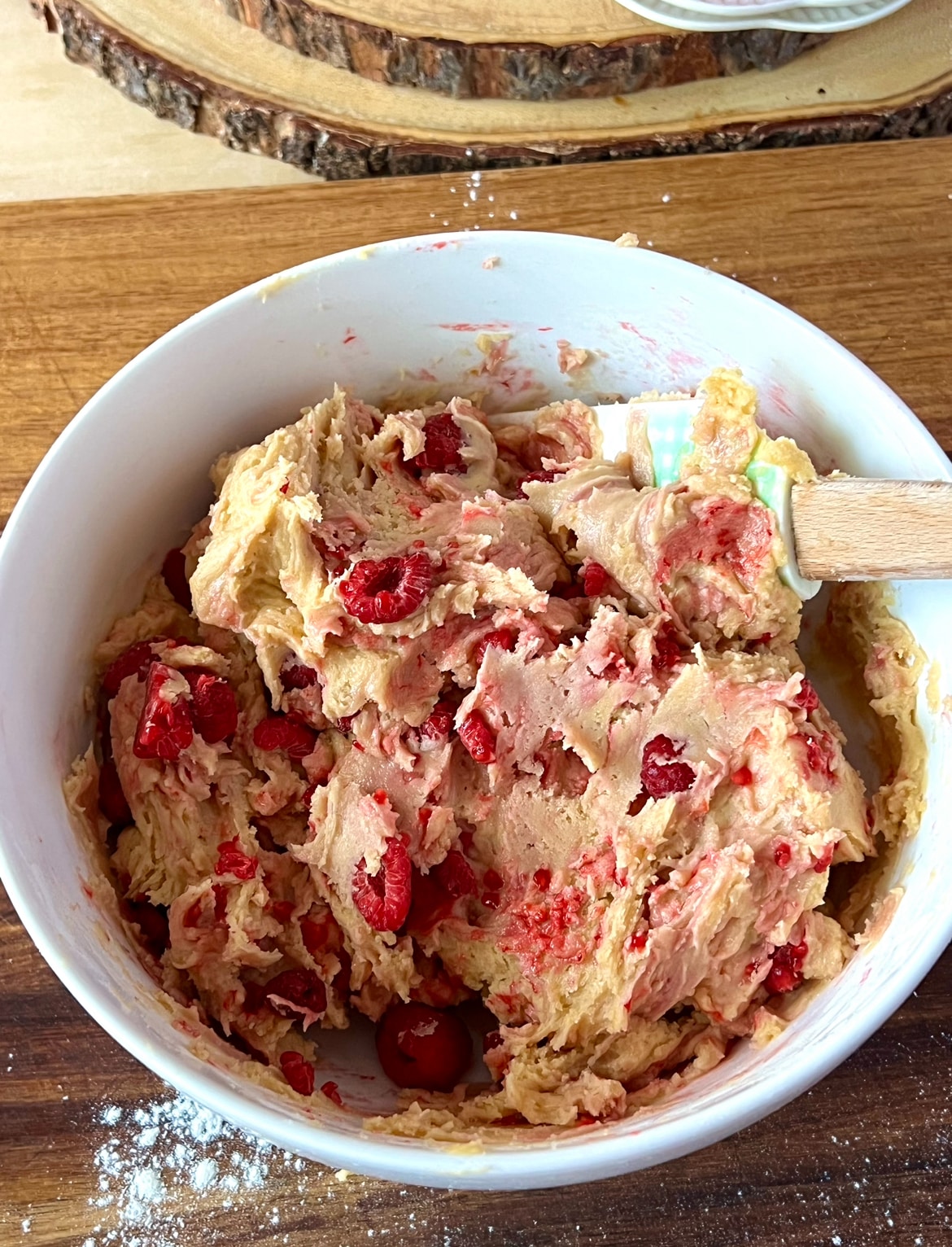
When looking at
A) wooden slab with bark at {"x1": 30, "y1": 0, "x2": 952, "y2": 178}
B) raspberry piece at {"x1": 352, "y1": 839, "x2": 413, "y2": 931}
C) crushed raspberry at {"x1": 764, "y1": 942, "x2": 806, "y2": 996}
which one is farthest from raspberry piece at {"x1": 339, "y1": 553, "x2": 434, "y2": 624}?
wooden slab with bark at {"x1": 30, "y1": 0, "x2": 952, "y2": 178}

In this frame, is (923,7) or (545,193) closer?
(545,193)

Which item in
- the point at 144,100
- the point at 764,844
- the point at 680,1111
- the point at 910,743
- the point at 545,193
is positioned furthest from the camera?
the point at 144,100

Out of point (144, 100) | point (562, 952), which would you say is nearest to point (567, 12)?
point (144, 100)

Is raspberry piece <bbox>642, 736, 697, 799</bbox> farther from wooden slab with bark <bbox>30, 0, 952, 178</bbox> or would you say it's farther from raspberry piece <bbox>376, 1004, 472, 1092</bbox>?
wooden slab with bark <bbox>30, 0, 952, 178</bbox>

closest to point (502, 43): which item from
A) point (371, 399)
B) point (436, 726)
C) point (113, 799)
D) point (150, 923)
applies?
point (371, 399)

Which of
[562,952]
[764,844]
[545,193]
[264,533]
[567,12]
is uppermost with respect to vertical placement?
[567,12]

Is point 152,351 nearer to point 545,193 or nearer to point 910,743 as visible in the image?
point 545,193

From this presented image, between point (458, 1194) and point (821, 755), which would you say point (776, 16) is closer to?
point (821, 755)
